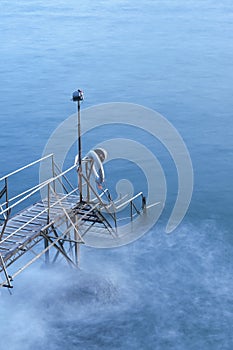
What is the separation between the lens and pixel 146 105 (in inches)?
2527

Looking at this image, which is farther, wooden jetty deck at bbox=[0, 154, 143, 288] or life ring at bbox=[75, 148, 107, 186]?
life ring at bbox=[75, 148, 107, 186]

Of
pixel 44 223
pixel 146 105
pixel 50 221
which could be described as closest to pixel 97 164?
pixel 50 221

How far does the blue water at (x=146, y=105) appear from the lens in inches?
1220

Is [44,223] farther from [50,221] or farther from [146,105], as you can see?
[146,105]

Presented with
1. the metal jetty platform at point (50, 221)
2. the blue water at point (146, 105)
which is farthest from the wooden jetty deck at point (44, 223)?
the blue water at point (146, 105)

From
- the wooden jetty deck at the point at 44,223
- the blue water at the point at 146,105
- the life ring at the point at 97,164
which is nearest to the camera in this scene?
the wooden jetty deck at the point at 44,223

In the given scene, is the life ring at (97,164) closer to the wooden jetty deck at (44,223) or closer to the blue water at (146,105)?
the wooden jetty deck at (44,223)

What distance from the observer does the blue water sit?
102 feet

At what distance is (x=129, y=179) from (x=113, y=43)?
4595 cm

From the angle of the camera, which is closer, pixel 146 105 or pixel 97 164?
pixel 97 164

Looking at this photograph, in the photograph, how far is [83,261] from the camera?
120 ft

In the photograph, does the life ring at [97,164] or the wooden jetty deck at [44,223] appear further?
the life ring at [97,164]

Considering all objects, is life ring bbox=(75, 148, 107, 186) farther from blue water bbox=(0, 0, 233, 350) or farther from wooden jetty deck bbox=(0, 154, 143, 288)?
blue water bbox=(0, 0, 233, 350)

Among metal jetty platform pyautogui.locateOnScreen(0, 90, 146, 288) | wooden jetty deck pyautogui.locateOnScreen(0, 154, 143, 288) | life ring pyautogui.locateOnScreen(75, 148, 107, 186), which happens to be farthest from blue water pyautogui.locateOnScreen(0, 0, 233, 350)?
life ring pyautogui.locateOnScreen(75, 148, 107, 186)
